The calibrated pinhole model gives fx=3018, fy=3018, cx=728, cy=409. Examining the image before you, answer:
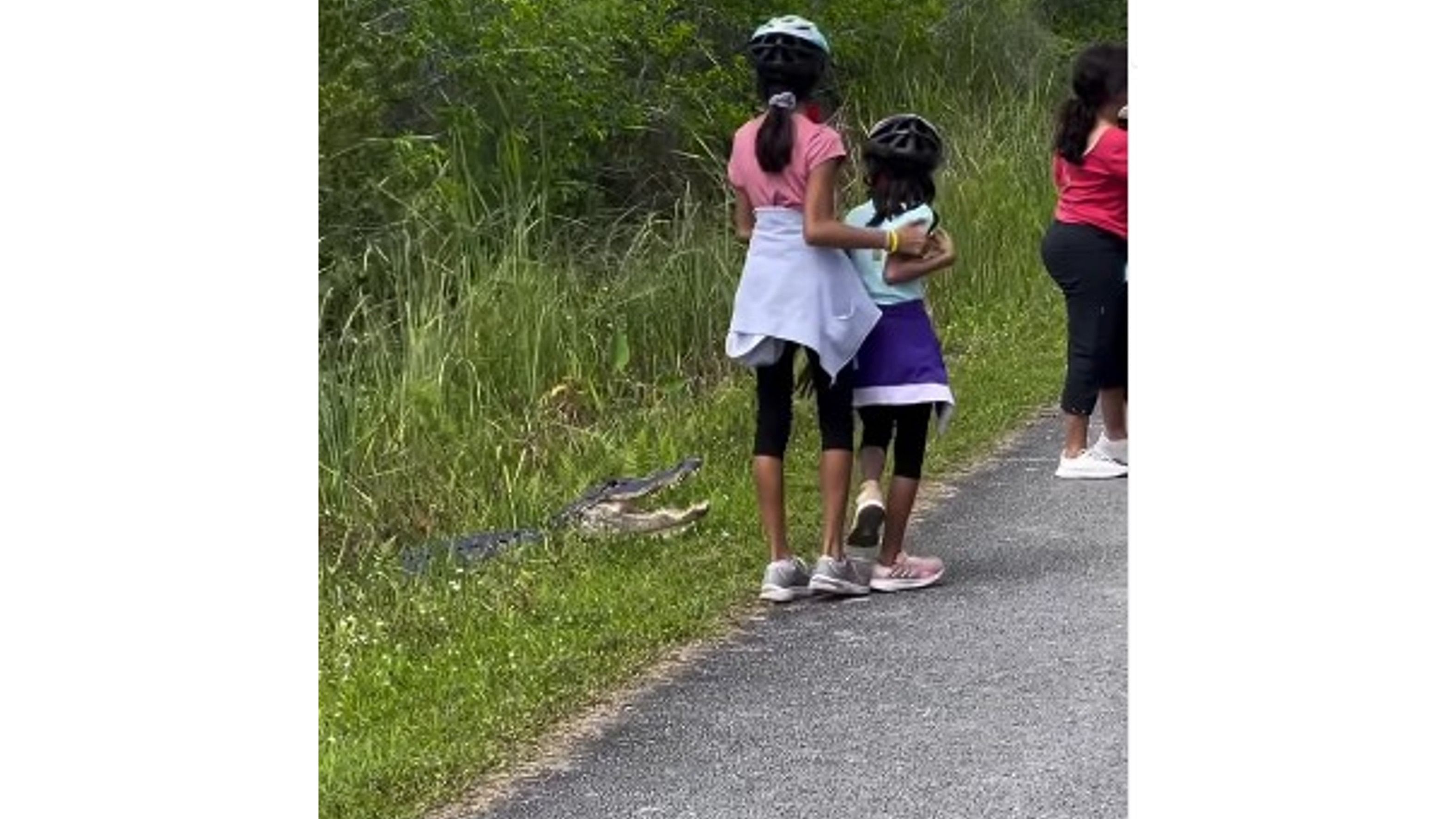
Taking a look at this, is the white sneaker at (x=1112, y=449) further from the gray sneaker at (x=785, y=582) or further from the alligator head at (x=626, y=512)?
the gray sneaker at (x=785, y=582)

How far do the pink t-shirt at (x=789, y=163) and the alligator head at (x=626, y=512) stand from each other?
139 cm

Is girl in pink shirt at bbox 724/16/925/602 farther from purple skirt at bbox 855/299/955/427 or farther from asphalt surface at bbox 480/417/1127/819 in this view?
asphalt surface at bbox 480/417/1127/819

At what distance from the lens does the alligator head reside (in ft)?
26.5

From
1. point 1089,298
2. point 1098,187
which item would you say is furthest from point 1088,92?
point 1089,298

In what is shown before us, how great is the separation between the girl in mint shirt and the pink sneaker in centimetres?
21

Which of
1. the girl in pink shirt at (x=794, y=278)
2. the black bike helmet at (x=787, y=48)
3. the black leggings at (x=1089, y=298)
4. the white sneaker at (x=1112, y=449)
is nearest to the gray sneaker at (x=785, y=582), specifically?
the girl in pink shirt at (x=794, y=278)

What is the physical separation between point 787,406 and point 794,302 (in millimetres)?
298

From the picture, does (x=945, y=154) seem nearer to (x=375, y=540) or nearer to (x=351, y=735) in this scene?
(x=375, y=540)

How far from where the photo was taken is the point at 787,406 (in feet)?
23.2

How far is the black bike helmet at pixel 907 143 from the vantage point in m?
7.08

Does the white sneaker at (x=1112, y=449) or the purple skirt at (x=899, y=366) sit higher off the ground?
the purple skirt at (x=899, y=366)

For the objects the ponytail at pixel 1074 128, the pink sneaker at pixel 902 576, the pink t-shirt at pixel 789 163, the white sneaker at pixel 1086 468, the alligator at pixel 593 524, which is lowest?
the white sneaker at pixel 1086 468

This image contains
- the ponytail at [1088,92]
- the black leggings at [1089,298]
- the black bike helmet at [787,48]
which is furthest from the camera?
the black leggings at [1089,298]

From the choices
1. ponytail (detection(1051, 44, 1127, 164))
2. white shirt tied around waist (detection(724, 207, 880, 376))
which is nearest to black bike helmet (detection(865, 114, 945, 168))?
white shirt tied around waist (detection(724, 207, 880, 376))
